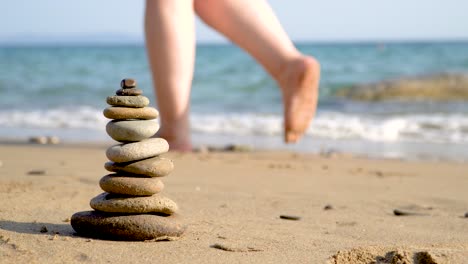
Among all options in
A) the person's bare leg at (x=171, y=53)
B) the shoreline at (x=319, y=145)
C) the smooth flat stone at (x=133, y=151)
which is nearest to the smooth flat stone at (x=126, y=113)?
the smooth flat stone at (x=133, y=151)

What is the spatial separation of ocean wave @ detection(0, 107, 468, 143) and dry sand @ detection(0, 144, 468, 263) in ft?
6.48

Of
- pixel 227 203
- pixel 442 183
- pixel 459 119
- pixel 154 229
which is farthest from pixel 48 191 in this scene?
pixel 459 119

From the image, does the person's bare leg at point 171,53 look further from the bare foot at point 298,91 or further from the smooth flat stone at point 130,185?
the smooth flat stone at point 130,185

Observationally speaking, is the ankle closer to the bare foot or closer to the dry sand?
the bare foot

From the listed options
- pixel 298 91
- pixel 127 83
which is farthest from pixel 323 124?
pixel 127 83

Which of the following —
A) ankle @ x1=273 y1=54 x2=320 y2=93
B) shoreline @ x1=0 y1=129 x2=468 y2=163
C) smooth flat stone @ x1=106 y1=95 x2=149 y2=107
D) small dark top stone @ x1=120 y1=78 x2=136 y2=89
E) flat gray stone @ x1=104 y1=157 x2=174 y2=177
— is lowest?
shoreline @ x1=0 y1=129 x2=468 y2=163

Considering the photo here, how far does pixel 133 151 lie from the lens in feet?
7.98

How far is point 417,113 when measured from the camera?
372 inches

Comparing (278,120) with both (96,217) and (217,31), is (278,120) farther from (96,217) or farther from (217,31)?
(96,217)

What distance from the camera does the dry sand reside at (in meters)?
2.20

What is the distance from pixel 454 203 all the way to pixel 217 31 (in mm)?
1923

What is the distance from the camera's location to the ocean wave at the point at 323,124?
7191 millimetres

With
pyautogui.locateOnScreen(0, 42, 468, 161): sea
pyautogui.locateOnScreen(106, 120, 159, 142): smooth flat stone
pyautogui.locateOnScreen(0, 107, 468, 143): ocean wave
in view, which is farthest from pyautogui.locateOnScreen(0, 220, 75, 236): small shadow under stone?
pyautogui.locateOnScreen(0, 107, 468, 143): ocean wave

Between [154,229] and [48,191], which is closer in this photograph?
[154,229]
